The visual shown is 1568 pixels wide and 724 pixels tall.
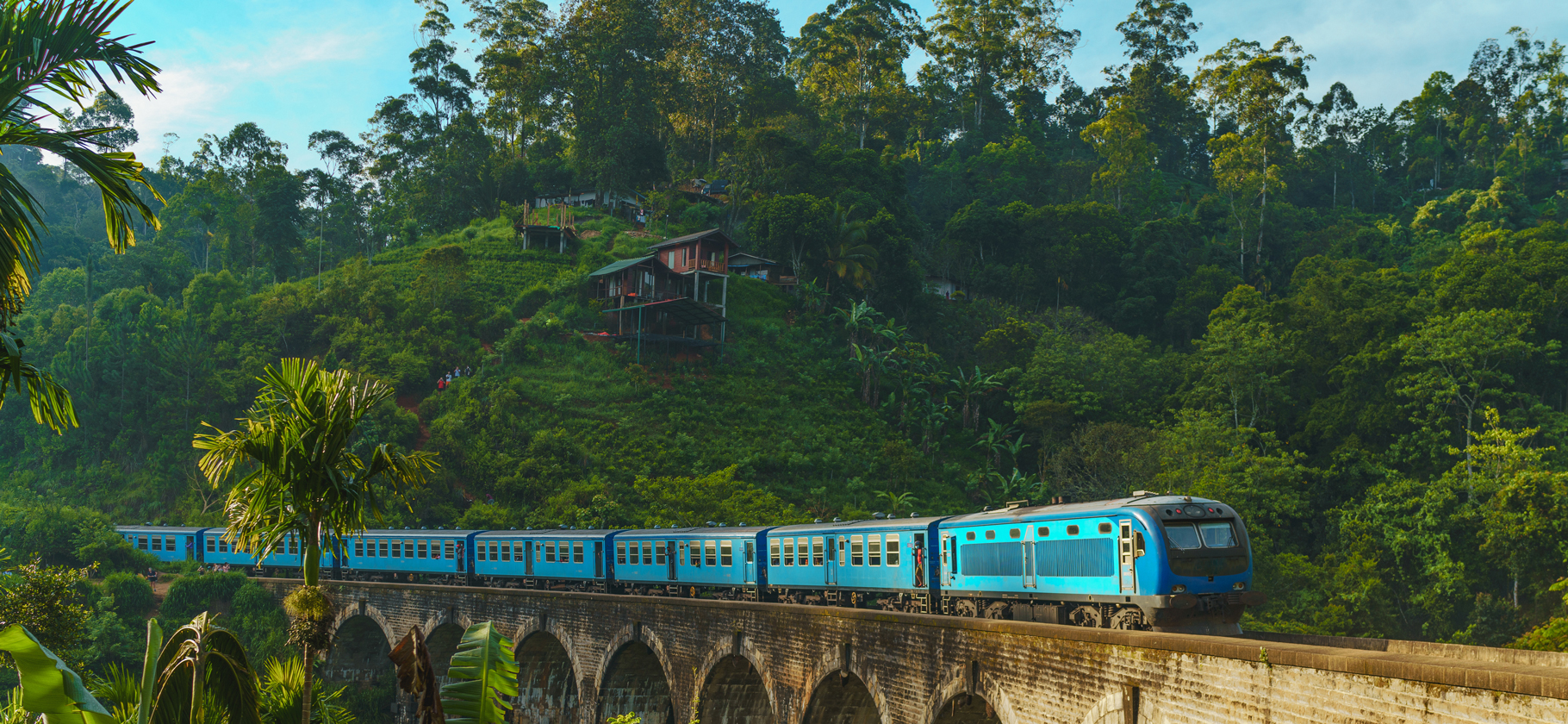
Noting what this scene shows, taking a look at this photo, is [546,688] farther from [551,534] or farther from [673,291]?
[673,291]

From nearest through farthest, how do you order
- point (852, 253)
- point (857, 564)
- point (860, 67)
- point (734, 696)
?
1. point (857, 564)
2. point (734, 696)
3. point (852, 253)
4. point (860, 67)

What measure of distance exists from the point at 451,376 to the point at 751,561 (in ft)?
111

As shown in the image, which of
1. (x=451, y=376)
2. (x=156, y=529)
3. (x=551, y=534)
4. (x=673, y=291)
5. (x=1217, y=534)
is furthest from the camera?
(x=673, y=291)

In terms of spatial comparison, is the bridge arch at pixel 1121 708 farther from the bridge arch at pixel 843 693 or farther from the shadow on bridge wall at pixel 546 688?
the shadow on bridge wall at pixel 546 688

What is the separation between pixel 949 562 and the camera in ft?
61.7

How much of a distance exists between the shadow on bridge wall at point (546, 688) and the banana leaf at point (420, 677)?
24.3 meters

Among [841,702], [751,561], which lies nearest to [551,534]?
[751,561]

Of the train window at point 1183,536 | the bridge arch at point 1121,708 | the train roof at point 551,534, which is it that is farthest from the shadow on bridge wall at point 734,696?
the bridge arch at point 1121,708

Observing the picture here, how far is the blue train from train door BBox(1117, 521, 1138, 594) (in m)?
0.02

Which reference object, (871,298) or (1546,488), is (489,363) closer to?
(871,298)

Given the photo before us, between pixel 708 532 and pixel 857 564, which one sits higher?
pixel 708 532

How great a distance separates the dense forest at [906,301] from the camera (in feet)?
129

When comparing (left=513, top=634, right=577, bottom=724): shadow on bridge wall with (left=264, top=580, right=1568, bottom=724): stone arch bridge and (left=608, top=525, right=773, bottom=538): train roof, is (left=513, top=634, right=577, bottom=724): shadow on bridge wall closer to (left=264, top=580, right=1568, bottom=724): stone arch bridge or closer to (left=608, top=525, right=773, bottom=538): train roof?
(left=264, top=580, right=1568, bottom=724): stone arch bridge

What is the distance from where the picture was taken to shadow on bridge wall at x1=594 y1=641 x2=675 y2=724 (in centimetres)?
2498
